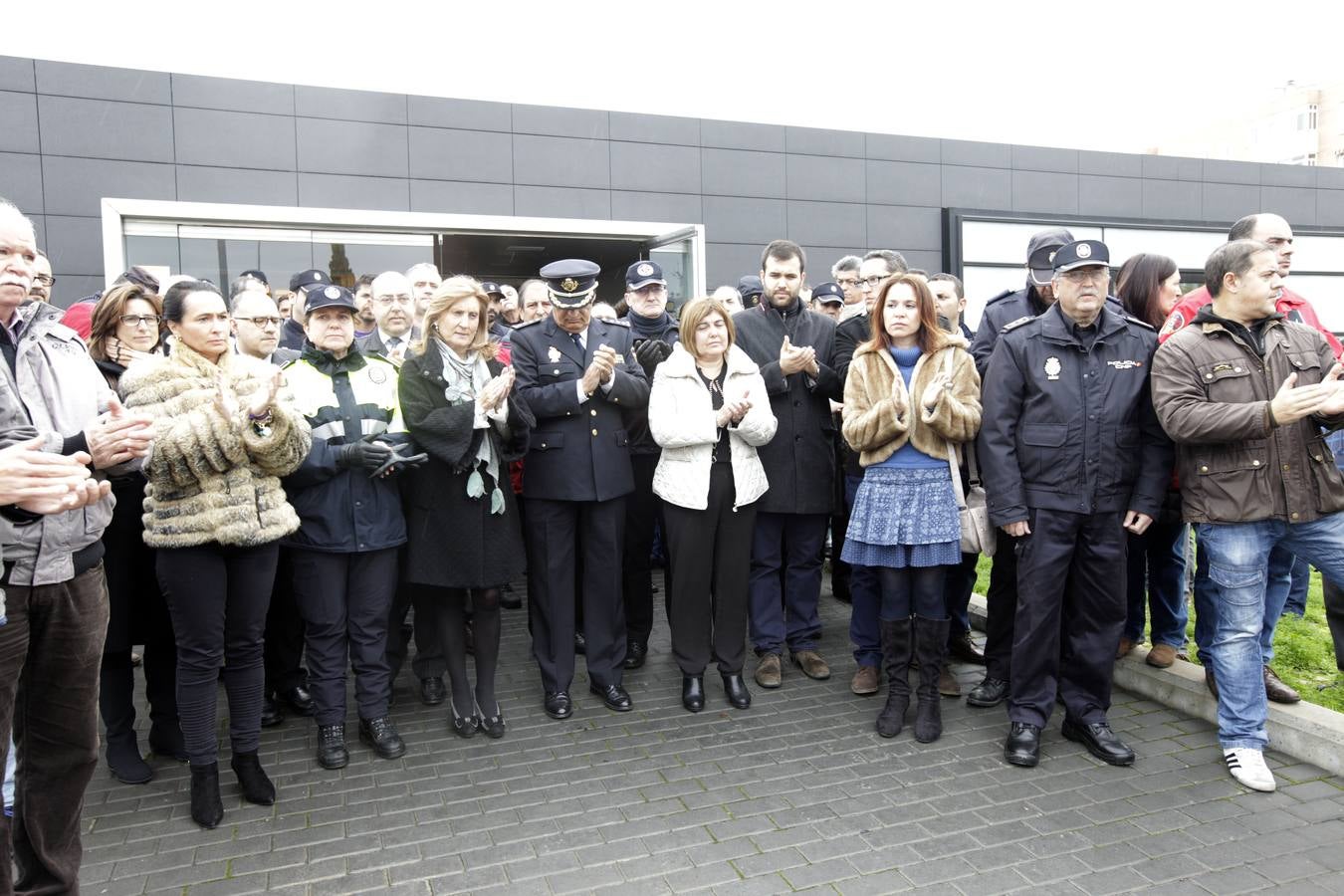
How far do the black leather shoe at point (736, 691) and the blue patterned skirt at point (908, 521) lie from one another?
3.01ft

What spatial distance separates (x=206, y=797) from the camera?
3.66 metres

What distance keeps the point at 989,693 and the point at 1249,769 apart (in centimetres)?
121

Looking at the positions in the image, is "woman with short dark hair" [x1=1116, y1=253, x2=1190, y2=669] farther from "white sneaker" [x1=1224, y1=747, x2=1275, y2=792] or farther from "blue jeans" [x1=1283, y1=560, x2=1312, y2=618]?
"blue jeans" [x1=1283, y1=560, x2=1312, y2=618]

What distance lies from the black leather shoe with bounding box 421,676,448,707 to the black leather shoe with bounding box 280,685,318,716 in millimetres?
592

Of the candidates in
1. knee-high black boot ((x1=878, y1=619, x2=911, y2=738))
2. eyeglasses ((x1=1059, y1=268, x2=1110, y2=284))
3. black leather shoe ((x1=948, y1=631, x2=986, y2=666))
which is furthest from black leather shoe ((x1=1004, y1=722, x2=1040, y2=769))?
eyeglasses ((x1=1059, y1=268, x2=1110, y2=284))

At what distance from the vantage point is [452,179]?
14539 mm

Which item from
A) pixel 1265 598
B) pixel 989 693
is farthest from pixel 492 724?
pixel 1265 598

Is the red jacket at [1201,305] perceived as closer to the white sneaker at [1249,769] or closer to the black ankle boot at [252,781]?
the white sneaker at [1249,769]

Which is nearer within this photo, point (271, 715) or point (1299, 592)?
point (271, 715)

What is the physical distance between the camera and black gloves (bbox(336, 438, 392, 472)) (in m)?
4.05

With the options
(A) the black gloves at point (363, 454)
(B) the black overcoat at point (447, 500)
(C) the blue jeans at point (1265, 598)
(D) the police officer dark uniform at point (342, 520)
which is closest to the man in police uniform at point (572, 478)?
(B) the black overcoat at point (447, 500)

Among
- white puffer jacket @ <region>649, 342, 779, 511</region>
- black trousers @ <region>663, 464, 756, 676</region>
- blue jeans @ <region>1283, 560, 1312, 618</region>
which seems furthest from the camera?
blue jeans @ <region>1283, 560, 1312, 618</region>

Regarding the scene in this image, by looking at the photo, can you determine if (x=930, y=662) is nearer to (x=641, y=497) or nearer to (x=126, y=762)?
(x=641, y=497)

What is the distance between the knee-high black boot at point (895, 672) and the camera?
440cm
